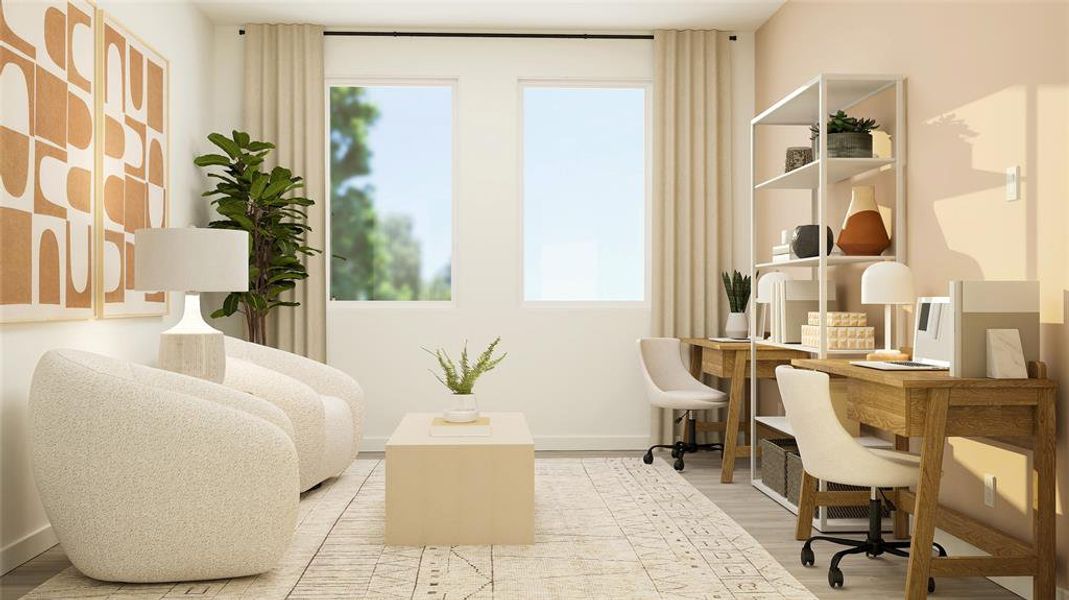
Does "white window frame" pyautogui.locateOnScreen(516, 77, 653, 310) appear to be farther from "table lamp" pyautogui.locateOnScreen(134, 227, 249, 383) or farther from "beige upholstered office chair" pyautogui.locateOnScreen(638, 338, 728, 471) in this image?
"table lamp" pyautogui.locateOnScreen(134, 227, 249, 383)

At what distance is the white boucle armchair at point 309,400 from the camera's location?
4105mm

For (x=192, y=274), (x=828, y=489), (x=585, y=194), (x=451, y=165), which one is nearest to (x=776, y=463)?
(x=828, y=489)

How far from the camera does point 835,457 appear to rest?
3.02 meters

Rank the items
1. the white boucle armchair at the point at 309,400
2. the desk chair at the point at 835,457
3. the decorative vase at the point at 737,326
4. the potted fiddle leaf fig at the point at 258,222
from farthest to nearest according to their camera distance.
A: the decorative vase at the point at 737,326, the potted fiddle leaf fig at the point at 258,222, the white boucle armchair at the point at 309,400, the desk chair at the point at 835,457

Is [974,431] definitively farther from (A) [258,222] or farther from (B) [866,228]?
(A) [258,222]

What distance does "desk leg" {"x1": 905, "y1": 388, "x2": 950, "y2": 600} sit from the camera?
2730 mm

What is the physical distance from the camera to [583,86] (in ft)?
20.0

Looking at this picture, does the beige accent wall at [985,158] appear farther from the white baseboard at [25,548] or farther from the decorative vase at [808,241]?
the white baseboard at [25,548]

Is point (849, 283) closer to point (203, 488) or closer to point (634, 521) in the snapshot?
point (634, 521)

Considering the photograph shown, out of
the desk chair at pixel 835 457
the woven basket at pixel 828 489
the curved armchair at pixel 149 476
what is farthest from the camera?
the woven basket at pixel 828 489

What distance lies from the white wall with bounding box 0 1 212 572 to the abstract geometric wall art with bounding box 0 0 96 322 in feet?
0.41

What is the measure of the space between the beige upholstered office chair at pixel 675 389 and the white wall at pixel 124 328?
2.90 m

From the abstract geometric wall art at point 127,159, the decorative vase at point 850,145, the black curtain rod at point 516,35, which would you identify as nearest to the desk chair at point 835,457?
the decorative vase at point 850,145

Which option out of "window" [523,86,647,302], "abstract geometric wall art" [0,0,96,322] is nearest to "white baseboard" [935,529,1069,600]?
"window" [523,86,647,302]
